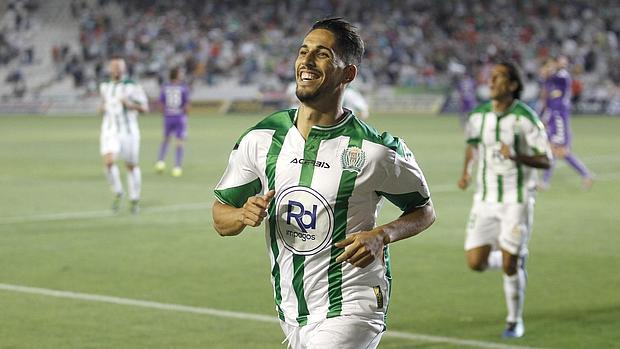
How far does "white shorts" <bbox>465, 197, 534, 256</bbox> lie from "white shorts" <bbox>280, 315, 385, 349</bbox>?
427cm

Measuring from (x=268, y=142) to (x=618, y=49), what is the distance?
48853 mm

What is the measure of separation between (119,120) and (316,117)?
41.6 feet

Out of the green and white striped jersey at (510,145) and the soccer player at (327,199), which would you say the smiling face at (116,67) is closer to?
the green and white striped jersey at (510,145)

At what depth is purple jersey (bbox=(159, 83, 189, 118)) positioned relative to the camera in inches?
928

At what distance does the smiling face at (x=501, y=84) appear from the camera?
29.4 feet

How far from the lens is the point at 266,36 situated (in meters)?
54.8

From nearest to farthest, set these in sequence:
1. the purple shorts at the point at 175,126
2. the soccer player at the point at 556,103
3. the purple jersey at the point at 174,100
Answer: the soccer player at the point at 556,103
the purple shorts at the point at 175,126
the purple jersey at the point at 174,100

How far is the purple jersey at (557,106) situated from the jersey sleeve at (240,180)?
15835 millimetres

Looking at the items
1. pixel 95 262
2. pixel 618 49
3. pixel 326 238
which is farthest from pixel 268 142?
pixel 618 49

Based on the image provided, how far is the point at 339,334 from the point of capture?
15.2ft

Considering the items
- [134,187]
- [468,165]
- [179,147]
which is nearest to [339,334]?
[468,165]

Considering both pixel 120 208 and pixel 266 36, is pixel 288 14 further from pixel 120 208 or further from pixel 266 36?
A: pixel 120 208

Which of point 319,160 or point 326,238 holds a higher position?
point 319,160

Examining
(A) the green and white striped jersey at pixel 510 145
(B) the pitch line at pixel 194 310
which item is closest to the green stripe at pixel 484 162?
(A) the green and white striped jersey at pixel 510 145
